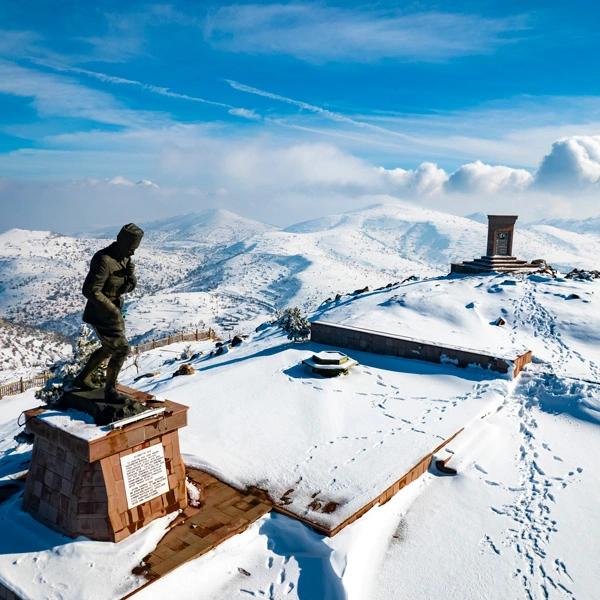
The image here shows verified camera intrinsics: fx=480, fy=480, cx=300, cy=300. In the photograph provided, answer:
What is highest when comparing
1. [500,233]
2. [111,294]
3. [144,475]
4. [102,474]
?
[111,294]

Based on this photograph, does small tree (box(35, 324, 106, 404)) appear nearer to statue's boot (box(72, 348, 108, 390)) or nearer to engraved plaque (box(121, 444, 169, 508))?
statue's boot (box(72, 348, 108, 390))

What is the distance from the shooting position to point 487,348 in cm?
1570

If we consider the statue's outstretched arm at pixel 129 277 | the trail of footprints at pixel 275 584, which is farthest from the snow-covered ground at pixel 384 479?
the statue's outstretched arm at pixel 129 277

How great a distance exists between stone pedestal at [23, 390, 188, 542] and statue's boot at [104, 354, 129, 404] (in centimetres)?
39

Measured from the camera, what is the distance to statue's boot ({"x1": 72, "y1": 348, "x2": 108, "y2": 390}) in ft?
21.9

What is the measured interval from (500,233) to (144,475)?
83.3ft

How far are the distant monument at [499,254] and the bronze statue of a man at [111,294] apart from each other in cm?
2341

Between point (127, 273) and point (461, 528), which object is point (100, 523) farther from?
point (461, 528)

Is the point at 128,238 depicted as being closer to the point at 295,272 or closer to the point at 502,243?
the point at 502,243

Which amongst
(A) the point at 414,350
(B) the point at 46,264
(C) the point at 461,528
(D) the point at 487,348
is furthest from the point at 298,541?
(B) the point at 46,264

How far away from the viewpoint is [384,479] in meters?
7.77

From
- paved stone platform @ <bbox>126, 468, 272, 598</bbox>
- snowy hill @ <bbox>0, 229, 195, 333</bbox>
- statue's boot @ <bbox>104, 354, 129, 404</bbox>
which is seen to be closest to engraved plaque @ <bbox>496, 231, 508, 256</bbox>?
paved stone platform @ <bbox>126, 468, 272, 598</bbox>

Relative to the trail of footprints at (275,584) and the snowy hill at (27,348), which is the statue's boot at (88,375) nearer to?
the trail of footprints at (275,584)

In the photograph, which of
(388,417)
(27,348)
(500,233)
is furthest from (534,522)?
(27,348)
